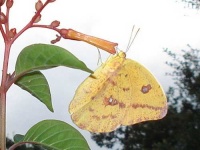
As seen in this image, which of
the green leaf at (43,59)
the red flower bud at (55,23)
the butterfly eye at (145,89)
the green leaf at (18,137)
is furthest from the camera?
the butterfly eye at (145,89)

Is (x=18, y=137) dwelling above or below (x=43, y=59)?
below

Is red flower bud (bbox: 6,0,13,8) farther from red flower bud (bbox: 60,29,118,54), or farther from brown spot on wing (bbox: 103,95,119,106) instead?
brown spot on wing (bbox: 103,95,119,106)

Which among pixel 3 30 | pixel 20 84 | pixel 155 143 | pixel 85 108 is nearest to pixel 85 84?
pixel 85 108

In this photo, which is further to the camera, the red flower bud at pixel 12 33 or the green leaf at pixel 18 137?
the green leaf at pixel 18 137

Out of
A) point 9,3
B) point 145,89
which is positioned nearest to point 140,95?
point 145,89

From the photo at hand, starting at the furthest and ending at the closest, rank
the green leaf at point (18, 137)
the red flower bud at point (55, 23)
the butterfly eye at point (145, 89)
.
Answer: the butterfly eye at point (145, 89)
the green leaf at point (18, 137)
the red flower bud at point (55, 23)

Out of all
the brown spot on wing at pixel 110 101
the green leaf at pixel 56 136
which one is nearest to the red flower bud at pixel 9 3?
the green leaf at pixel 56 136

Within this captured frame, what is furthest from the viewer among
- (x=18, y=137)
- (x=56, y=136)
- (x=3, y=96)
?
(x=18, y=137)

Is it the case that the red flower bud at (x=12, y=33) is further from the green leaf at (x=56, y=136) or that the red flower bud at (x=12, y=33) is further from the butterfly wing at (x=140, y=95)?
the butterfly wing at (x=140, y=95)

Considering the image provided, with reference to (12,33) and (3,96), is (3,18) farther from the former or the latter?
(3,96)
